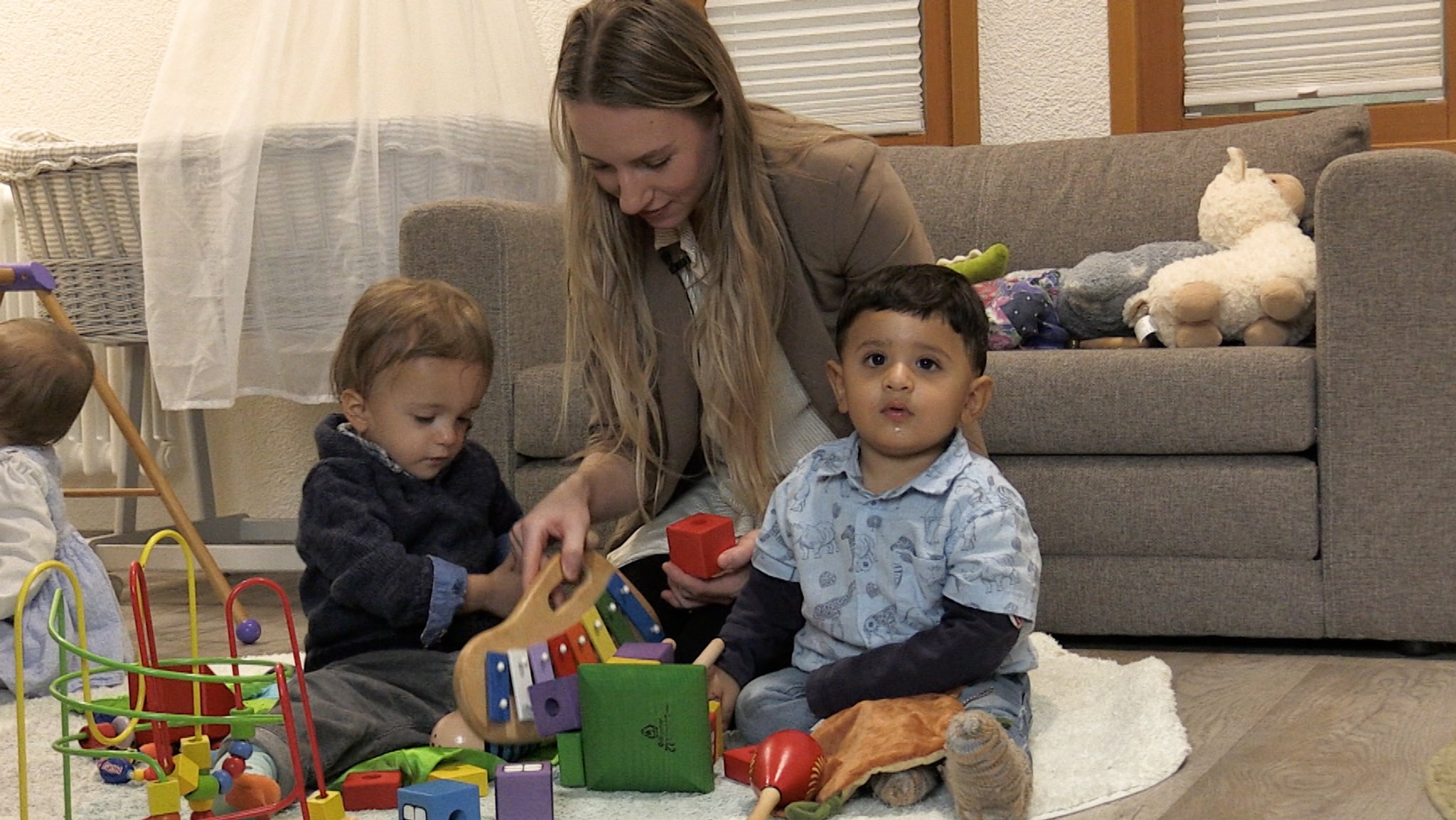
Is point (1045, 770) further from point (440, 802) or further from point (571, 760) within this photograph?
point (440, 802)

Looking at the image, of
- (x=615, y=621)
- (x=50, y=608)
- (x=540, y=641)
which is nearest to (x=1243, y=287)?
(x=615, y=621)

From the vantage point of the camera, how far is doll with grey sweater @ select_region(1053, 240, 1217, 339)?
2.46 m

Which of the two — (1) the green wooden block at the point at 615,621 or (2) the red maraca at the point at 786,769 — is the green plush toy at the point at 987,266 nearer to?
(1) the green wooden block at the point at 615,621

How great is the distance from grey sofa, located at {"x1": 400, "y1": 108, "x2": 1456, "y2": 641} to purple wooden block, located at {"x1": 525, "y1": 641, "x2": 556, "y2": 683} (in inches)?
30.8

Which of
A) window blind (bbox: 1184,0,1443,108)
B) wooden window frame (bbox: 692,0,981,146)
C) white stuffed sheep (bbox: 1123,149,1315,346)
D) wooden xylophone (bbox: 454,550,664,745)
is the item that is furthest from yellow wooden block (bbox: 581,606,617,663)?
window blind (bbox: 1184,0,1443,108)

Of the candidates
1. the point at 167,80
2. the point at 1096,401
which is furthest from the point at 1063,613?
the point at 167,80

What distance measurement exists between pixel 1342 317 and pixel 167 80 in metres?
1.98

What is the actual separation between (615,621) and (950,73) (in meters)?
2.03

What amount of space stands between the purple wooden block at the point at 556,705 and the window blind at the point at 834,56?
2129mm

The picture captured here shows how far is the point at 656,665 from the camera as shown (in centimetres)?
141

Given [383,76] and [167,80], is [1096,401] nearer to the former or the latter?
[383,76]

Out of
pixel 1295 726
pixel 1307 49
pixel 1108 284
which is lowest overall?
pixel 1295 726

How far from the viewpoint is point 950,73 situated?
10.9 ft

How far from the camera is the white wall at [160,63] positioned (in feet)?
10.5
